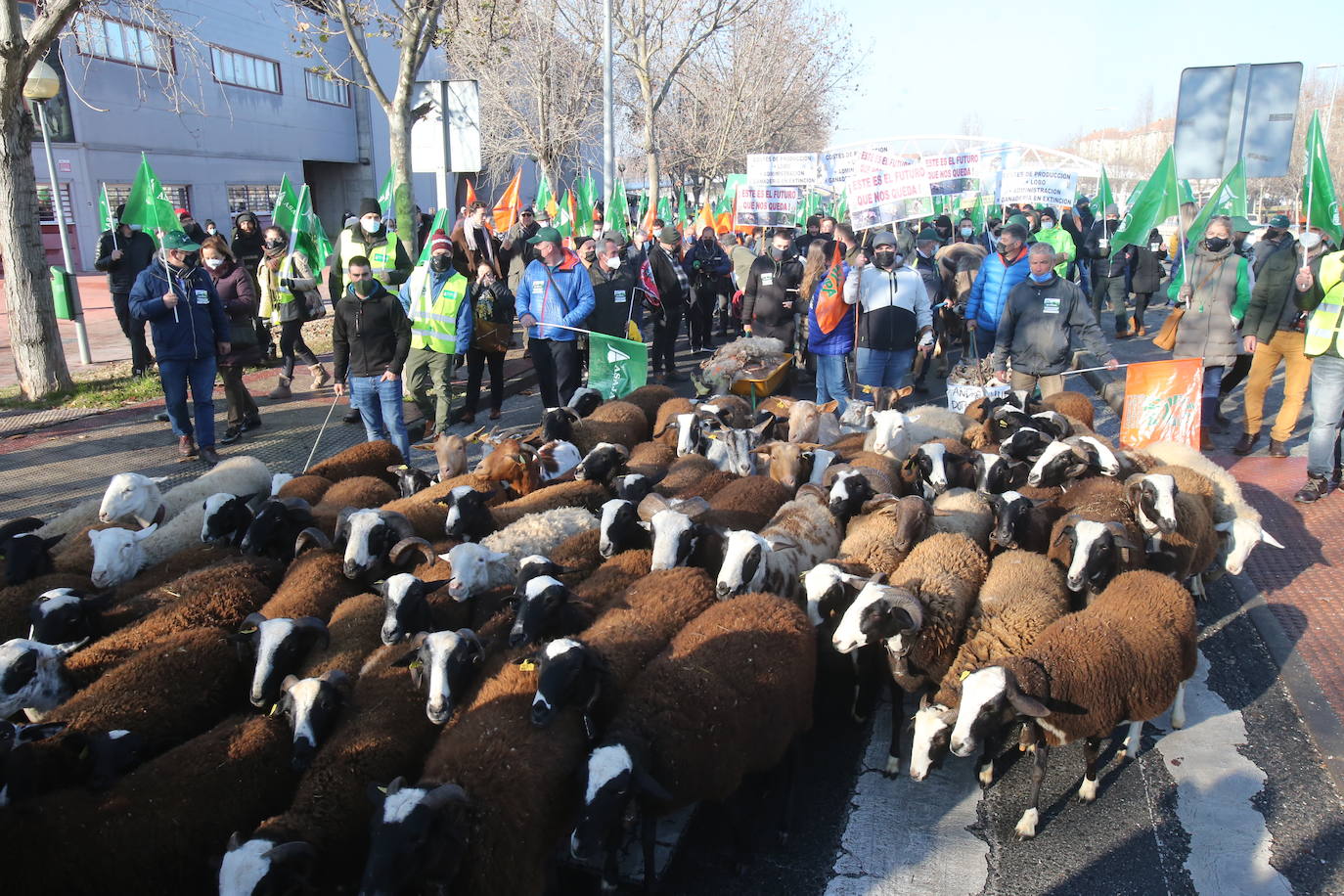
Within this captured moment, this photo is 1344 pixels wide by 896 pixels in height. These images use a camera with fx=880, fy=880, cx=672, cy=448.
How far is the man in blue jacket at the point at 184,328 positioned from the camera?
8469mm

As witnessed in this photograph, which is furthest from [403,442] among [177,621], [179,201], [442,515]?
[179,201]

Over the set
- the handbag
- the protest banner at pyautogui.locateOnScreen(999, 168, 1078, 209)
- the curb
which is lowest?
the curb

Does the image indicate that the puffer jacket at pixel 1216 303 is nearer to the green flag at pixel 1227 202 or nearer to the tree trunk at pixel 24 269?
the green flag at pixel 1227 202

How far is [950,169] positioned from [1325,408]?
6.36 metres

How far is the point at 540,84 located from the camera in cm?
3198

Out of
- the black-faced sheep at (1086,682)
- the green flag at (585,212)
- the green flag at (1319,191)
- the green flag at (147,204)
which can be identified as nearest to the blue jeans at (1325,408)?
the green flag at (1319,191)

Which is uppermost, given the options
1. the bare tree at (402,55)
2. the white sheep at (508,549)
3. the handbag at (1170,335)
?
the bare tree at (402,55)

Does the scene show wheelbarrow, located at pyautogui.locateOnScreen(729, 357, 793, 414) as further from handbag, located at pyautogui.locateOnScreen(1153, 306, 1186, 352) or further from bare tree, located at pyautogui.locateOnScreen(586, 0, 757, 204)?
bare tree, located at pyautogui.locateOnScreen(586, 0, 757, 204)

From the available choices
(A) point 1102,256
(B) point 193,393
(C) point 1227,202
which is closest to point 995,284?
(C) point 1227,202

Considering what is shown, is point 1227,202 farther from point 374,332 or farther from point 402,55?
point 402,55

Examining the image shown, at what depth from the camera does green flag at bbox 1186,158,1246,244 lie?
33.3 feet

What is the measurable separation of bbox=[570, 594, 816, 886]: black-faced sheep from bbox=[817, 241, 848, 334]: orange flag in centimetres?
585

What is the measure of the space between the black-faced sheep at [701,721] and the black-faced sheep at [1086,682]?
82 cm

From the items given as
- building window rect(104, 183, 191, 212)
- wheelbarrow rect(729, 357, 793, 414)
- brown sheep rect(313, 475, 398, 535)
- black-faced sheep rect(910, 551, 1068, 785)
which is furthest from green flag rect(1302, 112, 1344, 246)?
building window rect(104, 183, 191, 212)
